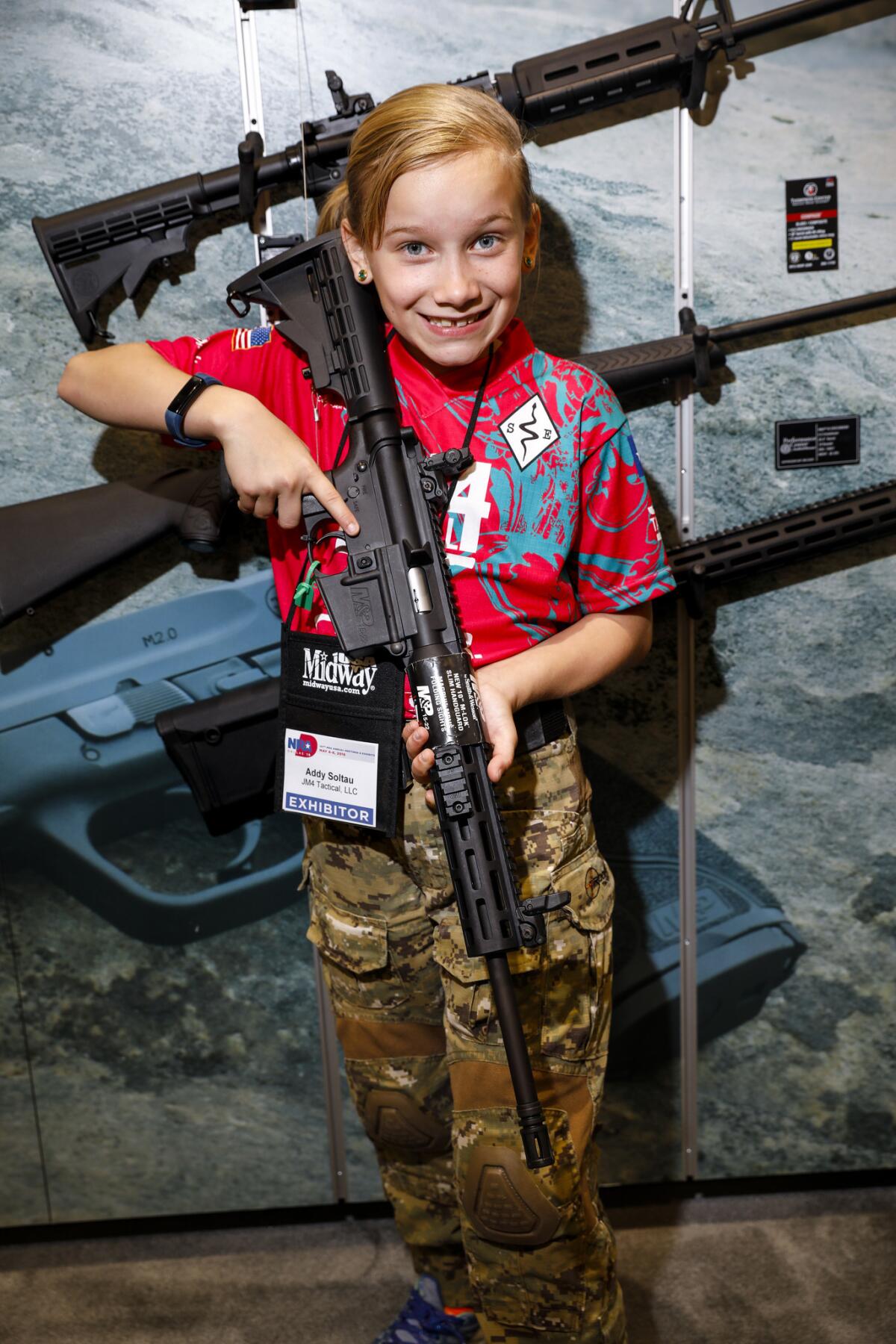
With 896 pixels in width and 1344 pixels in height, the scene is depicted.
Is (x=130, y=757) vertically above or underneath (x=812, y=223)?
underneath

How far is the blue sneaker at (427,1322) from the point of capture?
1.79 m

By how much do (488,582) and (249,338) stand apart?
491 millimetres

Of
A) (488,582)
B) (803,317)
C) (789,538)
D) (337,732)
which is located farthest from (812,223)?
(337,732)

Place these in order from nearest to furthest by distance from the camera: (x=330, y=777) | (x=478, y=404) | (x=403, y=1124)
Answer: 1. (x=478, y=404)
2. (x=330, y=777)
3. (x=403, y=1124)

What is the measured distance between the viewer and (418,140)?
127 centimetres

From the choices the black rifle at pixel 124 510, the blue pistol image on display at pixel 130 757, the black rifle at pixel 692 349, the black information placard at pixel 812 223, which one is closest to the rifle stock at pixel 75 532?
the black rifle at pixel 124 510

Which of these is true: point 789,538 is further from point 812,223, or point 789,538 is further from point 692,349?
point 812,223

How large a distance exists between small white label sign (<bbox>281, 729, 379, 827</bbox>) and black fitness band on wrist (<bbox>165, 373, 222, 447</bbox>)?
41cm

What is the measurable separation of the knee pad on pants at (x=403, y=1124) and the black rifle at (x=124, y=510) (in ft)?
3.04

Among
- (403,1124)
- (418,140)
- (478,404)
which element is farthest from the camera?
(403,1124)

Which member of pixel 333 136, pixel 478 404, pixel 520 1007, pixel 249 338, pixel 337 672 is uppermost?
pixel 333 136

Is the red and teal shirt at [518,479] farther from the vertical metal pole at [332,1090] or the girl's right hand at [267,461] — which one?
the vertical metal pole at [332,1090]

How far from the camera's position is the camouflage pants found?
144 cm

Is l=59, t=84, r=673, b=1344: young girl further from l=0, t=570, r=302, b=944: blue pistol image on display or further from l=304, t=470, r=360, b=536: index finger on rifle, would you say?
l=0, t=570, r=302, b=944: blue pistol image on display
